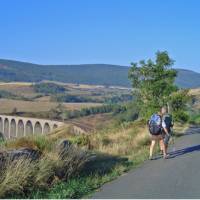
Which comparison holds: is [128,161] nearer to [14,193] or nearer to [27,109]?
[14,193]

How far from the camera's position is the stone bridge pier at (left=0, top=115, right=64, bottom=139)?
86.8m

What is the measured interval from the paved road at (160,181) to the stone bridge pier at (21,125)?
68.0 m

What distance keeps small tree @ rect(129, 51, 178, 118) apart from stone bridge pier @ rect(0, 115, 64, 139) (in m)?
52.1

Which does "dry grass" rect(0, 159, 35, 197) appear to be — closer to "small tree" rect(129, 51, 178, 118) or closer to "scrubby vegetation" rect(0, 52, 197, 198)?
"scrubby vegetation" rect(0, 52, 197, 198)

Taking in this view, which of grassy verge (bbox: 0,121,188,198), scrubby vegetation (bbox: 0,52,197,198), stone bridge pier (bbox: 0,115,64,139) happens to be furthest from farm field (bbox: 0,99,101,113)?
grassy verge (bbox: 0,121,188,198)

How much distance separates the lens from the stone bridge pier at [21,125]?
86.8 m

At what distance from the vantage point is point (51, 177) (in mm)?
11078

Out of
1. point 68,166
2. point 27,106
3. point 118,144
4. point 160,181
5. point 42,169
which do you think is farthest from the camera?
point 27,106

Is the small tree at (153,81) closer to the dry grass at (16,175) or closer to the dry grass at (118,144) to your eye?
the dry grass at (118,144)

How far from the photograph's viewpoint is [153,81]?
100 feet

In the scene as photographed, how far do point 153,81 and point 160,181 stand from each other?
19492 millimetres

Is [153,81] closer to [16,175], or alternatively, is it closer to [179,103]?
[179,103]

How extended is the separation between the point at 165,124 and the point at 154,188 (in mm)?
6390

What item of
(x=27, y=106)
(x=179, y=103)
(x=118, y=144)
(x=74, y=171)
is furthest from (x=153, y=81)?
(x=27, y=106)
